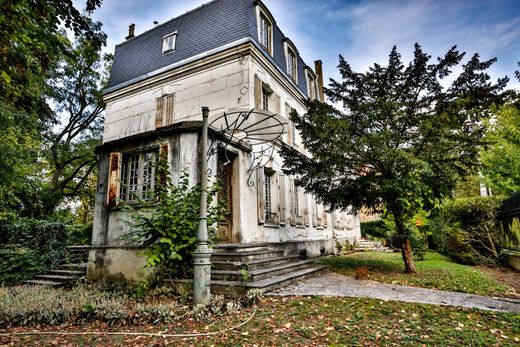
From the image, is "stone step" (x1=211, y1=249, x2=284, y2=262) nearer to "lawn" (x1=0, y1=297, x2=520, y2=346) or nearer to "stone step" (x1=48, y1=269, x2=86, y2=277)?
"lawn" (x1=0, y1=297, x2=520, y2=346)

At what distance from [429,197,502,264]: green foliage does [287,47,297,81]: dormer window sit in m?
8.03

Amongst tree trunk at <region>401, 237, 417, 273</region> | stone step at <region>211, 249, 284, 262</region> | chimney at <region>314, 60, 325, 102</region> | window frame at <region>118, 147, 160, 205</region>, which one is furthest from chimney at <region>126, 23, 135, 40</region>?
tree trunk at <region>401, 237, 417, 273</region>

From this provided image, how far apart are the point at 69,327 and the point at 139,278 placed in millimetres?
2152

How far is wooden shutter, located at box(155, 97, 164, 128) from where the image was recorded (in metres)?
11.2

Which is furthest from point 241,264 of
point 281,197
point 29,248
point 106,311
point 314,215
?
point 314,215

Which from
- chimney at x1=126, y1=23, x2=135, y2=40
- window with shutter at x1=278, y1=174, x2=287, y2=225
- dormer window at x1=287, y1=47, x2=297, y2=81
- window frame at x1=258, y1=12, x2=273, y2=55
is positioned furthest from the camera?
chimney at x1=126, y1=23, x2=135, y2=40

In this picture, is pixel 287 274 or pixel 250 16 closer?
pixel 287 274

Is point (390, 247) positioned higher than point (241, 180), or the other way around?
point (241, 180)

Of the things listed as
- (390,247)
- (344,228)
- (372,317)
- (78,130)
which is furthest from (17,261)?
(390,247)

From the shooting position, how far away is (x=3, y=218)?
30.0ft

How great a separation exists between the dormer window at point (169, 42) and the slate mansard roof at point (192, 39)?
19cm

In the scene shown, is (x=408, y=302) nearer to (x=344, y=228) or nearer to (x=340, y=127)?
(x=340, y=127)

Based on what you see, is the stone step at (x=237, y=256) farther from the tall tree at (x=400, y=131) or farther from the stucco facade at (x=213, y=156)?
the tall tree at (x=400, y=131)

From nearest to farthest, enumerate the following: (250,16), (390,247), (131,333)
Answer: (131,333)
(250,16)
(390,247)
